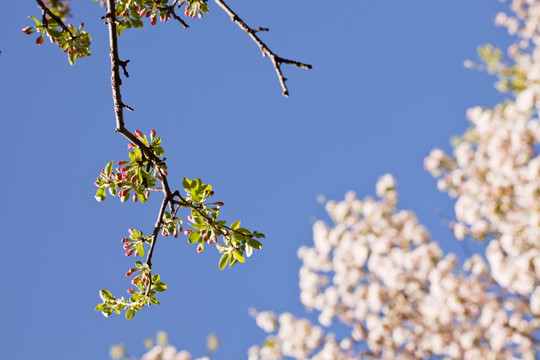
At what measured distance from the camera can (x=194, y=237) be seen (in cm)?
257

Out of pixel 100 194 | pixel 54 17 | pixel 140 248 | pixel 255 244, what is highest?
pixel 54 17

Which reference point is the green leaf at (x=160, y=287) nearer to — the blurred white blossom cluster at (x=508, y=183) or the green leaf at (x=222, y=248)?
the green leaf at (x=222, y=248)

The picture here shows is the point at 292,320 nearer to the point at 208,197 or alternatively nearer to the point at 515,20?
the point at 515,20

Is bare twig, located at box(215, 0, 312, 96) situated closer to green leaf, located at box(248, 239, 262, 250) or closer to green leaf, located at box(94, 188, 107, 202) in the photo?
green leaf, located at box(248, 239, 262, 250)

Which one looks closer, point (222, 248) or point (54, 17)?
point (54, 17)

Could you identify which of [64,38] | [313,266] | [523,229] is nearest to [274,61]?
[64,38]

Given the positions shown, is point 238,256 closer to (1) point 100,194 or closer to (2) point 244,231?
(2) point 244,231

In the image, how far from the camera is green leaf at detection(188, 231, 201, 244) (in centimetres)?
256

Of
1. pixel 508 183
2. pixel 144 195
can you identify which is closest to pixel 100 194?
pixel 144 195

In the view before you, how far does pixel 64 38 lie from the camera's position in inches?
112

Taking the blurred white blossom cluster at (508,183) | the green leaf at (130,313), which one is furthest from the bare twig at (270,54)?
the blurred white blossom cluster at (508,183)

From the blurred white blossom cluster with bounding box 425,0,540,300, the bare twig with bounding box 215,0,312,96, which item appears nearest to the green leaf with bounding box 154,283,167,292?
the bare twig with bounding box 215,0,312,96

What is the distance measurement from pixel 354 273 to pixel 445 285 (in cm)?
287

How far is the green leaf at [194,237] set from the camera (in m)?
2.56
